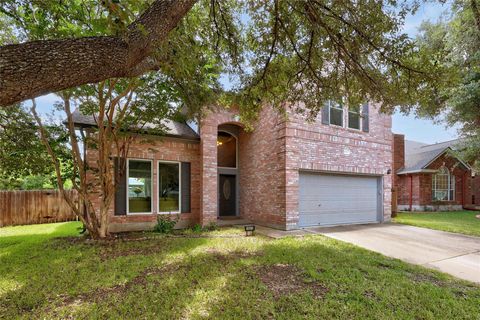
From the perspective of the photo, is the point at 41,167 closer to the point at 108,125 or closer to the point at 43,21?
the point at 108,125

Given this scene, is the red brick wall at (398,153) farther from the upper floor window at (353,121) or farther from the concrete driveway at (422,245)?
the concrete driveway at (422,245)

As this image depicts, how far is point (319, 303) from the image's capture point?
11.2ft

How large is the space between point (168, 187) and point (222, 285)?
589 cm

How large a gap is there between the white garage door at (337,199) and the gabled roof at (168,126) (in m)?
4.72

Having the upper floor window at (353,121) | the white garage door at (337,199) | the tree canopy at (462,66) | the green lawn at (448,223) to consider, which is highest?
the tree canopy at (462,66)

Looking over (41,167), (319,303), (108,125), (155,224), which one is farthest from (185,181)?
(319,303)

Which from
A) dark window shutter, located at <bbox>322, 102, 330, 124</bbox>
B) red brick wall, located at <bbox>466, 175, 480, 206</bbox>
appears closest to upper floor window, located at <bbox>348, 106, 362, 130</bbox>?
dark window shutter, located at <bbox>322, 102, 330, 124</bbox>

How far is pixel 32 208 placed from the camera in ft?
35.6

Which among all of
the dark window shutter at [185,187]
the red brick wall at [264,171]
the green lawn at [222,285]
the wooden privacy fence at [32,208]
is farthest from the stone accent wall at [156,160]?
the wooden privacy fence at [32,208]

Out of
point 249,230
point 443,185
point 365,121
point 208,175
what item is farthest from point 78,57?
point 443,185

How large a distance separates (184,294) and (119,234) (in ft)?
17.3

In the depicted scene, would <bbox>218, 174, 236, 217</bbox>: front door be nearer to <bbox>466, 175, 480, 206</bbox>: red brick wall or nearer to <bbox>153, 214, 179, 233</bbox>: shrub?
<bbox>153, 214, 179, 233</bbox>: shrub

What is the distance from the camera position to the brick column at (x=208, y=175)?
9.08 metres

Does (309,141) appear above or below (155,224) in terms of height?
above
